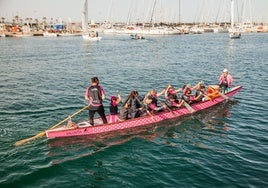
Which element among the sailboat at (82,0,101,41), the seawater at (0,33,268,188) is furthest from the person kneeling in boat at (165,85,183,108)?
the sailboat at (82,0,101,41)

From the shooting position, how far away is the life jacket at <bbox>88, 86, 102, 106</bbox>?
14789mm

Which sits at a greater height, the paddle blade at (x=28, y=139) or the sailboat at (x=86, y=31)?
the sailboat at (x=86, y=31)

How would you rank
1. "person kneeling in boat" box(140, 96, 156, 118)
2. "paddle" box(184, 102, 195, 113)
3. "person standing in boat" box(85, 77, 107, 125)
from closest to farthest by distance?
Answer: 1. "person standing in boat" box(85, 77, 107, 125)
2. "person kneeling in boat" box(140, 96, 156, 118)
3. "paddle" box(184, 102, 195, 113)

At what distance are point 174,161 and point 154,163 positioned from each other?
934 millimetres

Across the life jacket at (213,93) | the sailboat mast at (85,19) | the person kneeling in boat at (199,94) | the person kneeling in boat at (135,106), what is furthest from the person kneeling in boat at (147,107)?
the sailboat mast at (85,19)

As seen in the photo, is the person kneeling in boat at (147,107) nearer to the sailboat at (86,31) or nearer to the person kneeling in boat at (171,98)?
the person kneeling in boat at (171,98)

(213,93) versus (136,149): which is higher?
(213,93)

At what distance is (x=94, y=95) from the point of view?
14859 mm

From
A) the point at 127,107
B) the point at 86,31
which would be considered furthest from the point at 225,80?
the point at 86,31

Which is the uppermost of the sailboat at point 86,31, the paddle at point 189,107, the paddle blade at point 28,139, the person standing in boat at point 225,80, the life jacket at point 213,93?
the sailboat at point 86,31

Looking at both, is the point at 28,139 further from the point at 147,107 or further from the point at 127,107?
the point at 147,107

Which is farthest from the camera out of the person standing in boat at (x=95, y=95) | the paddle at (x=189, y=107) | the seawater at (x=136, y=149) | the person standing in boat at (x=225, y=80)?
the person standing in boat at (x=225, y=80)

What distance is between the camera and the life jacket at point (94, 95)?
14.8 m

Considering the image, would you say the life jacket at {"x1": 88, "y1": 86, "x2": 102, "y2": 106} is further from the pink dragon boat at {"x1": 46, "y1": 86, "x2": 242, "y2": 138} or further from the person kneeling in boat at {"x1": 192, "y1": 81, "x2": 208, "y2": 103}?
the person kneeling in boat at {"x1": 192, "y1": 81, "x2": 208, "y2": 103}
